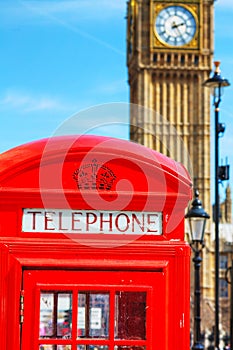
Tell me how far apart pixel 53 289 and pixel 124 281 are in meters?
0.24

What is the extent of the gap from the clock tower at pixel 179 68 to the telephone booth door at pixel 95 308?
4936 cm

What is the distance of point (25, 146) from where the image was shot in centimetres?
345

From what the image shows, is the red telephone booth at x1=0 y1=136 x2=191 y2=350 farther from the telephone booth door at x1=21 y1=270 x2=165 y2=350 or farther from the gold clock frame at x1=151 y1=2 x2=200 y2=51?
the gold clock frame at x1=151 y1=2 x2=200 y2=51

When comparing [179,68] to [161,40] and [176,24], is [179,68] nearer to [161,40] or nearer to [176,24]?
[161,40]

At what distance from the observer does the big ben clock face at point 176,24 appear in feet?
174

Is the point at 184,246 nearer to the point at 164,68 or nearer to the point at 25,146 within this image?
the point at 25,146

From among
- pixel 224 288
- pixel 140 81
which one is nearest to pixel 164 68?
pixel 140 81

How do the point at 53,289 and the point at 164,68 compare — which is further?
the point at 164,68

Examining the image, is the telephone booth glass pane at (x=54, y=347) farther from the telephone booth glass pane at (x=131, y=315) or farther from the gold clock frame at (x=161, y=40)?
the gold clock frame at (x=161, y=40)

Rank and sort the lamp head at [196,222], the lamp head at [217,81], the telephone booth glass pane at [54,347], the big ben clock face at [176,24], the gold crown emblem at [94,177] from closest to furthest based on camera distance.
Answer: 1. the telephone booth glass pane at [54,347]
2. the gold crown emblem at [94,177]
3. the lamp head at [196,222]
4. the lamp head at [217,81]
5. the big ben clock face at [176,24]

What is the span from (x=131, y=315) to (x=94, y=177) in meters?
0.49

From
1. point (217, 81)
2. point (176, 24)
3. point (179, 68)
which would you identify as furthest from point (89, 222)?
point (179, 68)

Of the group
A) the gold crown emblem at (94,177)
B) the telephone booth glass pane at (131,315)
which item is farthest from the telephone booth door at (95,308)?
the gold crown emblem at (94,177)

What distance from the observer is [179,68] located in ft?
175
